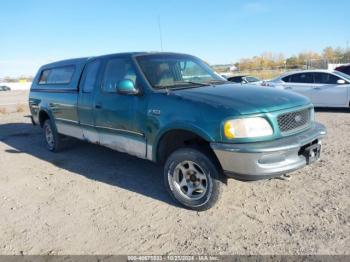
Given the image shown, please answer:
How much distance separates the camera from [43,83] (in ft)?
25.3

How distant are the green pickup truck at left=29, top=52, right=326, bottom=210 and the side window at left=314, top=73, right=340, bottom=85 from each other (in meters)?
7.63

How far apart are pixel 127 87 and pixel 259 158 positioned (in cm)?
198

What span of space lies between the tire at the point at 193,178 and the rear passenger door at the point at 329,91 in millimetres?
8959

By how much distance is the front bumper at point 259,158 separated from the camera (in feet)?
11.5

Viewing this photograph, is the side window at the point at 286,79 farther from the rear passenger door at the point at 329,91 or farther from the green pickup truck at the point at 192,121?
the green pickup truck at the point at 192,121

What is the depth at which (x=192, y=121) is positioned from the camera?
12.5 ft

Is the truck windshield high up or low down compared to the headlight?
up

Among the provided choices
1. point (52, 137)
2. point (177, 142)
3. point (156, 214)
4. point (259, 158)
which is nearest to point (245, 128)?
point (259, 158)

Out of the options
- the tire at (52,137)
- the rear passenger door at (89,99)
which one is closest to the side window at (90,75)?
the rear passenger door at (89,99)

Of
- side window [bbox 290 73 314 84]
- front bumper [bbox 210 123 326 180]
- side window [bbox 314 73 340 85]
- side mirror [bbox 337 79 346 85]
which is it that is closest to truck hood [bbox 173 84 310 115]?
front bumper [bbox 210 123 326 180]

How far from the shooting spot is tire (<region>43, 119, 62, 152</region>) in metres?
7.24

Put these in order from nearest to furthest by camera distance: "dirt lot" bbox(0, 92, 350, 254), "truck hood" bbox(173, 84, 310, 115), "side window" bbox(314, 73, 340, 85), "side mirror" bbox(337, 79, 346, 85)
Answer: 1. "dirt lot" bbox(0, 92, 350, 254)
2. "truck hood" bbox(173, 84, 310, 115)
3. "side mirror" bbox(337, 79, 346, 85)
4. "side window" bbox(314, 73, 340, 85)

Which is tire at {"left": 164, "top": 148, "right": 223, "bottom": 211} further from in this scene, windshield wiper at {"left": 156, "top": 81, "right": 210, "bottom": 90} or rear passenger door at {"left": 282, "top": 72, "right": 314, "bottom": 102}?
rear passenger door at {"left": 282, "top": 72, "right": 314, "bottom": 102}

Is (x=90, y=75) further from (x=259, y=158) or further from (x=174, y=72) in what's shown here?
(x=259, y=158)
